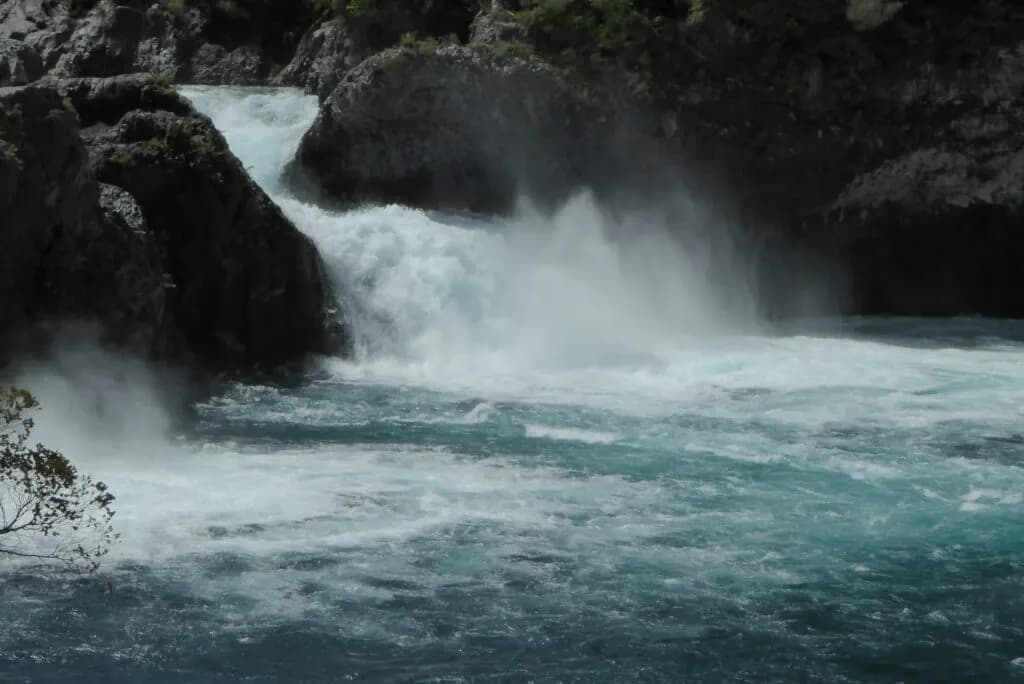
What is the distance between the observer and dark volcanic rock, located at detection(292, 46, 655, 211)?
82.9 ft

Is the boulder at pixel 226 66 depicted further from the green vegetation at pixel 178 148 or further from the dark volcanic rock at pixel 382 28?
the green vegetation at pixel 178 148

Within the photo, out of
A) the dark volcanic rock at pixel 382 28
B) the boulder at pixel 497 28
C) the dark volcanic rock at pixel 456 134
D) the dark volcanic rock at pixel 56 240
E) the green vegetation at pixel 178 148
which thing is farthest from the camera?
the dark volcanic rock at pixel 382 28

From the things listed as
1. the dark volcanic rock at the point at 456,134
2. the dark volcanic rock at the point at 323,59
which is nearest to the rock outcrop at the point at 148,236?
the dark volcanic rock at the point at 456,134

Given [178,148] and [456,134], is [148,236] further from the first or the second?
[456,134]

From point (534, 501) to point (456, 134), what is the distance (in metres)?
12.9

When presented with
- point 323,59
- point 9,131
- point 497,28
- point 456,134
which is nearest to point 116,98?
point 9,131

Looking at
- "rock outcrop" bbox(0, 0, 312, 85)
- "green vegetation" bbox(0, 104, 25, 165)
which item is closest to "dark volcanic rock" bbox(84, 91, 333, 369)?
"green vegetation" bbox(0, 104, 25, 165)

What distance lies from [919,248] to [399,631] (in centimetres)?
1825

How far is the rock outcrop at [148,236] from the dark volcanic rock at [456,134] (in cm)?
437

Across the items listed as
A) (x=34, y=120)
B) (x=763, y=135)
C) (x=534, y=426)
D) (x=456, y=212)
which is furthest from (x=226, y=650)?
(x=763, y=135)

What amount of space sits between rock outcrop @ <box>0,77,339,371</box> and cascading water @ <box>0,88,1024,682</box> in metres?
0.78

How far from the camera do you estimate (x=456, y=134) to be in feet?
84.1

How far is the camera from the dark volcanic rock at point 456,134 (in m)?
25.3

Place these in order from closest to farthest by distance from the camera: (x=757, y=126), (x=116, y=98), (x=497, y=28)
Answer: (x=116, y=98), (x=497, y=28), (x=757, y=126)
